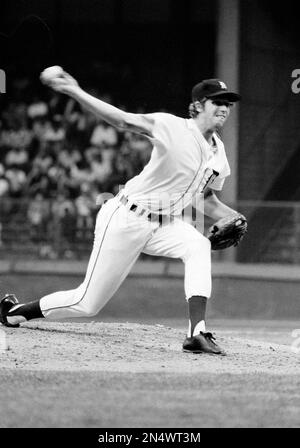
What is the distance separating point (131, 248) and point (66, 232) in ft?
21.1

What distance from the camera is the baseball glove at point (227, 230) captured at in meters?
7.37

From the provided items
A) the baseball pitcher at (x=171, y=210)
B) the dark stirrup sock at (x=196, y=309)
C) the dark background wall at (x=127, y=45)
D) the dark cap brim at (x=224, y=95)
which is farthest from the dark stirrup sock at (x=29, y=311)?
the dark background wall at (x=127, y=45)

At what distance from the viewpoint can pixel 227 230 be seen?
739 cm

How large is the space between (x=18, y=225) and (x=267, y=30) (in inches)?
184

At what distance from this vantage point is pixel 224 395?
18.2ft

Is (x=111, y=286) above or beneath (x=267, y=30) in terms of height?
beneath

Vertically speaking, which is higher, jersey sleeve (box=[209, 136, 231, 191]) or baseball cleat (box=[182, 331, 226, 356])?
jersey sleeve (box=[209, 136, 231, 191])

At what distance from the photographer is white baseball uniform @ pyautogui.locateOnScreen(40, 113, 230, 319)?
6.72m

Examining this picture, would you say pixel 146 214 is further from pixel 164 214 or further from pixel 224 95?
pixel 224 95

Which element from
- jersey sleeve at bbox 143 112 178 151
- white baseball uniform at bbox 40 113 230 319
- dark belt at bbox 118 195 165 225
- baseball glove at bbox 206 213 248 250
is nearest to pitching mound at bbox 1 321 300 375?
white baseball uniform at bbox 40 113 230 319

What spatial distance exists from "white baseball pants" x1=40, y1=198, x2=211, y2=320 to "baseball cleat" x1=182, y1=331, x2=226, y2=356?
281mm

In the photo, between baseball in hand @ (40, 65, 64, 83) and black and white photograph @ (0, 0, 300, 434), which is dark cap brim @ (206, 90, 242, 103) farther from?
baseball in hand @ (40, 65, 64, 83)

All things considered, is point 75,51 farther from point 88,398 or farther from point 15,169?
point 88,398

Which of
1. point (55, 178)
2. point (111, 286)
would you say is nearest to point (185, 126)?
point (111, 286)
